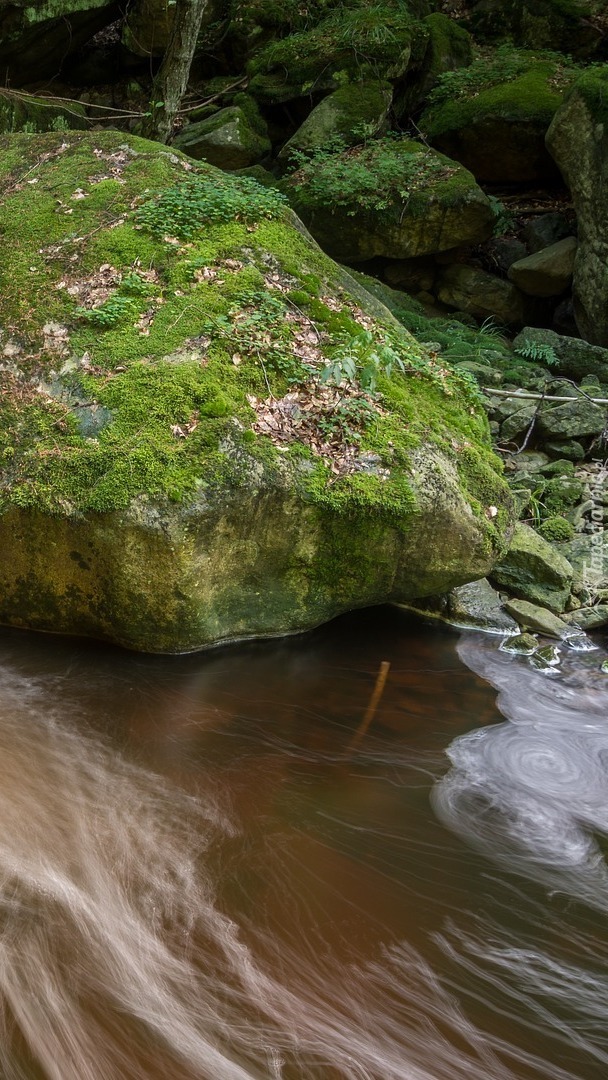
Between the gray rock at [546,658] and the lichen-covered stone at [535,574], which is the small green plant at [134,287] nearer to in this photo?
the lichen-covered stone at [535,574]

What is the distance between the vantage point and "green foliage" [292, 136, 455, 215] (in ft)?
35.3

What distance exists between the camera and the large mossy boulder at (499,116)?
11.8m

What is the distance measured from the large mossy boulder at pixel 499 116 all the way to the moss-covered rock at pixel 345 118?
0.96m

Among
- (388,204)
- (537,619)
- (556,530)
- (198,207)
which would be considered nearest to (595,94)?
(388,204)

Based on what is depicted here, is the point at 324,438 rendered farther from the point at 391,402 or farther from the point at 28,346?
the point at 28,346

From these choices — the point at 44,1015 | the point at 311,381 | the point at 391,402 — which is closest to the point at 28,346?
the point at 311,381

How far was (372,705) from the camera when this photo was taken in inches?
181

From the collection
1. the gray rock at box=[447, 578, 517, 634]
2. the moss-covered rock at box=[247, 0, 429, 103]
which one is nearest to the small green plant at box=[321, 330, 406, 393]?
the gray rock at box=[447, 578, 517, 634]

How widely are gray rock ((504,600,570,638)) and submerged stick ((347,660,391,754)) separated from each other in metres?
1.35

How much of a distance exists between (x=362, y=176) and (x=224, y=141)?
7.75 feet

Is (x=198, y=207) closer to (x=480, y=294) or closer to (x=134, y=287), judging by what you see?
(x=134, y=287)

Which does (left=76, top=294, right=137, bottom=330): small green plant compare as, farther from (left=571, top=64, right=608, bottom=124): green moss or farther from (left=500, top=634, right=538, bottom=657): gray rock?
(left=571, top=64, right=608, bottom=124): green moss

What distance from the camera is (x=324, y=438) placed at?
4.80 metres

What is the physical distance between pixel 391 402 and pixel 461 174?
25.7 feet
